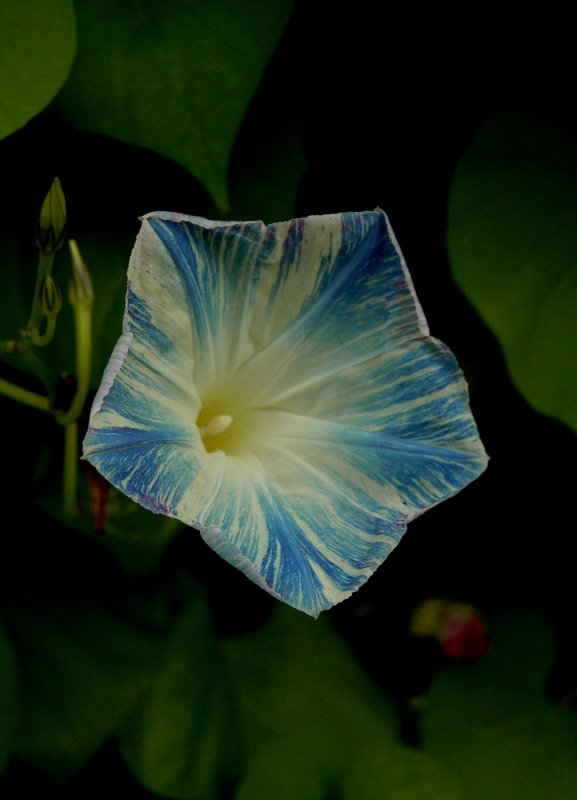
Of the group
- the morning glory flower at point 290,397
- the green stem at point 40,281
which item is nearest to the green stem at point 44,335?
the green stem at point 40,281

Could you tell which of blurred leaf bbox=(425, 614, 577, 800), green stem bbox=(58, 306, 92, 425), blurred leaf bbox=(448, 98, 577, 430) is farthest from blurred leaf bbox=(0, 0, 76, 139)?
blurred leaf bbox=(425, 614, 577, 800)

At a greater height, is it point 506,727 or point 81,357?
point 81,357

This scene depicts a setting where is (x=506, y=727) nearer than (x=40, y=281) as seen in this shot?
No

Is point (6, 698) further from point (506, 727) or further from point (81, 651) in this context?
point (506, 727)

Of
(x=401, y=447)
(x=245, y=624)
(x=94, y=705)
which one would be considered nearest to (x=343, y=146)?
(x=401, y=447)

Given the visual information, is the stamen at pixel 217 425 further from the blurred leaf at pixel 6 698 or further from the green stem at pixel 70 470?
the blurred leaf at pixel 6 698

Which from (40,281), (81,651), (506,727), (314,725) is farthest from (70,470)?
(506,727)

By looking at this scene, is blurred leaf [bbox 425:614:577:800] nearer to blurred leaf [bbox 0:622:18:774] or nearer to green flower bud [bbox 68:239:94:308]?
blurred leaf [bbox 0:622:18:774]
